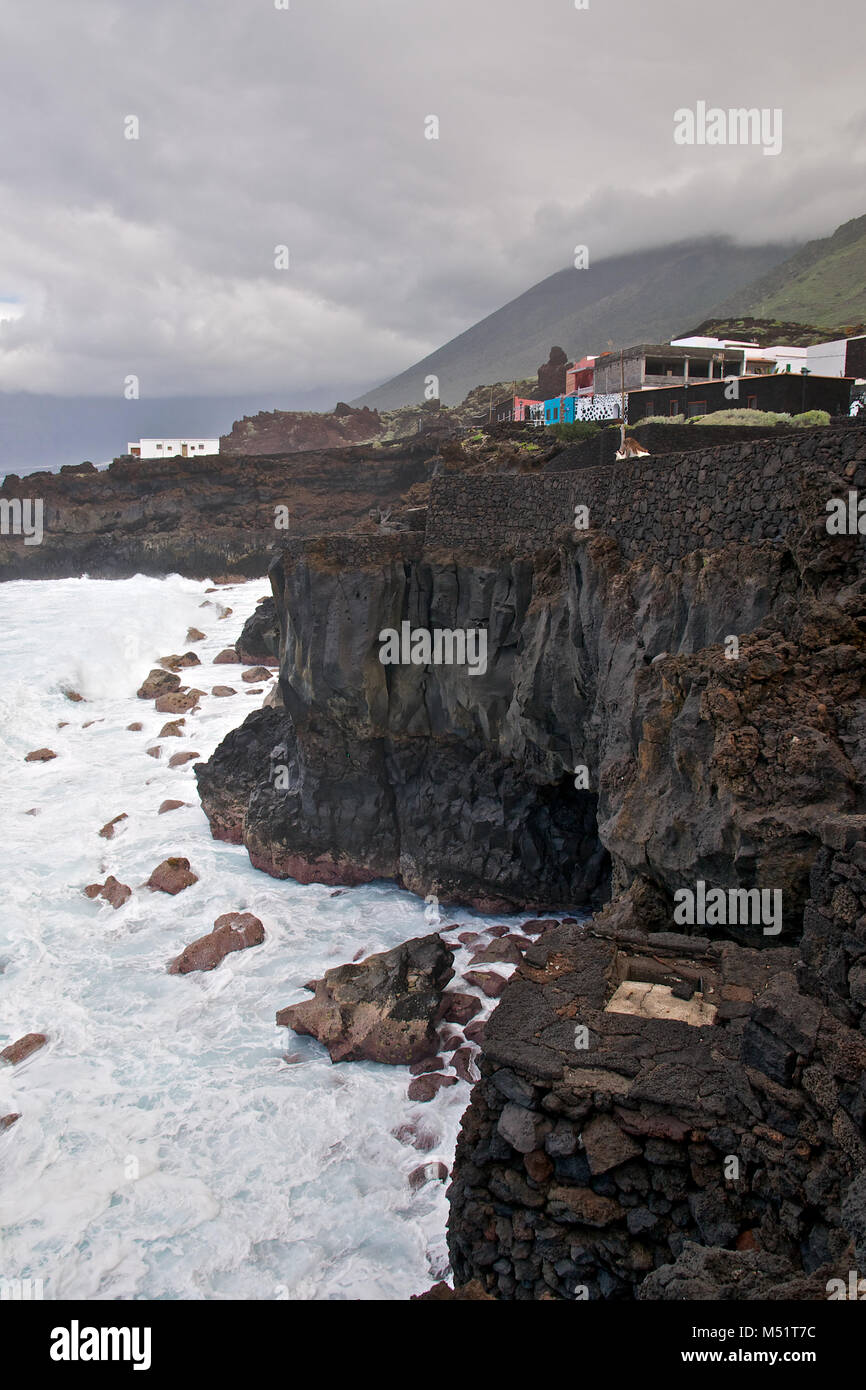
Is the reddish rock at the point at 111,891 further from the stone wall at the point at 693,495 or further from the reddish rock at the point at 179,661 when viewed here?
the reddish rock at the point at 179,661

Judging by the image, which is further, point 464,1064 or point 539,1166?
point 464,1064

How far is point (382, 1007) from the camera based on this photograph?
48.6 ft

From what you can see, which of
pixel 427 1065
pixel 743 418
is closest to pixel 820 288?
pixel 743 418

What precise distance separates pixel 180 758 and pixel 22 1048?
14.8m

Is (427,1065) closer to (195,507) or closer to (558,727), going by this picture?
(558,727)

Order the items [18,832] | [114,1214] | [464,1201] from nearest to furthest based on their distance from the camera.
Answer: [464,1201], [114,1214], [18,832]

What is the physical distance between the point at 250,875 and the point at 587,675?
37.0ft

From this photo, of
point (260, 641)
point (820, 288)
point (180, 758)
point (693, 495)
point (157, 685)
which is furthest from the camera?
point (820, 288)

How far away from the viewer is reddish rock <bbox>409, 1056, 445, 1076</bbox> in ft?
46.0

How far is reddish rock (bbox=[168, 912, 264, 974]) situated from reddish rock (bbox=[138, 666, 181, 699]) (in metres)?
19.5

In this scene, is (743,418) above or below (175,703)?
above

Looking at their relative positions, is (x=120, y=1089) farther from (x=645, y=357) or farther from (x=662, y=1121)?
(x=645, y=357)
